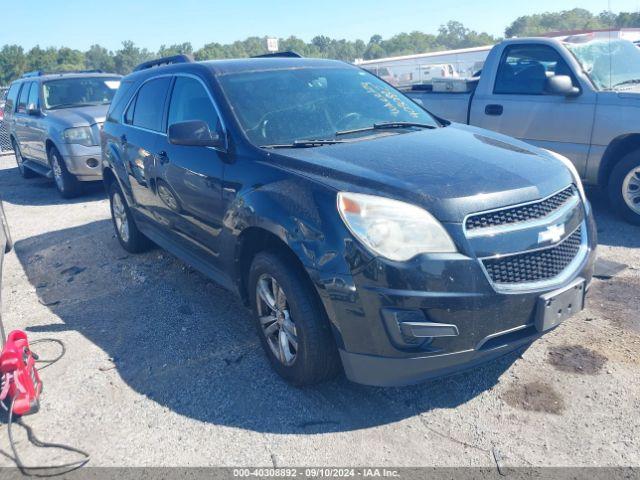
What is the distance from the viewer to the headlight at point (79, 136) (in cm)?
870

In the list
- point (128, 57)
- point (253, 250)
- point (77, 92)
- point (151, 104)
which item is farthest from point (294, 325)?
point (128, 57)

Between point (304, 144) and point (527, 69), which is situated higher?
point (527, 69)

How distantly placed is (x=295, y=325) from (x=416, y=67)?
19981mm

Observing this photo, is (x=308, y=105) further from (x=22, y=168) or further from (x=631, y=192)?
(x=22, y=168)

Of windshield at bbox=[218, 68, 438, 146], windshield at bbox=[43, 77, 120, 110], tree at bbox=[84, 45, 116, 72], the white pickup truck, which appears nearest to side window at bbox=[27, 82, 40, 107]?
windshield at bbox=[43, 77, 120, 110]

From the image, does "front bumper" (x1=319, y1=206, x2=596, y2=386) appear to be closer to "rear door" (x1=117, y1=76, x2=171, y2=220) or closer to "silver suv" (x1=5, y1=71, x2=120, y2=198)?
"rear door" (x1=117, y1=76, x2=171, y2=220)

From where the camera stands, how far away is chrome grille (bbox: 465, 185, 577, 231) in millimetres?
2744

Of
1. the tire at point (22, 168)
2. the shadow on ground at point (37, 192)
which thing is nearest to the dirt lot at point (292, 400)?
the shadow on ground at point (37, 192)

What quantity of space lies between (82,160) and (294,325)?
22.2ft

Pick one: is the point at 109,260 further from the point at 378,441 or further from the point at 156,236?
the point at 378,441

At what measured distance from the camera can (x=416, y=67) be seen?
21453mm

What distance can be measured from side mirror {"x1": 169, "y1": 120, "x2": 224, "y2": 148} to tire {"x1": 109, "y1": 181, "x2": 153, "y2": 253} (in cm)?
222

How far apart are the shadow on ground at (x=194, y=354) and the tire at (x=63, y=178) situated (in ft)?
10.2

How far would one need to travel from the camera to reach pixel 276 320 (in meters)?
3.37
